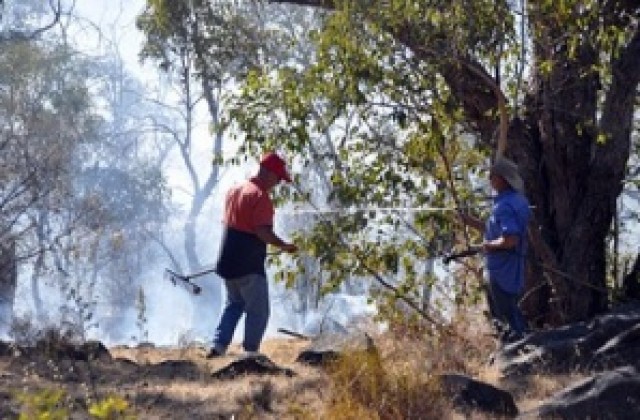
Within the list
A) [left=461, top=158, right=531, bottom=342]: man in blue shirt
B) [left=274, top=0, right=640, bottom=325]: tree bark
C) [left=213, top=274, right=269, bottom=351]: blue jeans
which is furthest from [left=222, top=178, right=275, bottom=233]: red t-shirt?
[left=274, top=0, right=640, bottom=325]: tree bark

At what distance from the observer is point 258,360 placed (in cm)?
769

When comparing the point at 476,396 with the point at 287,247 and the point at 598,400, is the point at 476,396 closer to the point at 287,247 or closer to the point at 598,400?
the point at 598,400

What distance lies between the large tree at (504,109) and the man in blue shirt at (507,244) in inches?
51.7

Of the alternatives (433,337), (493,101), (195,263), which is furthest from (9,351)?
(195,263)

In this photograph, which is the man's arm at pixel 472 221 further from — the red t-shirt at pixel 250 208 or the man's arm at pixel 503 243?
the red t-shirt at pixel 250 208

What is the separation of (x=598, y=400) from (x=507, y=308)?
229 cm

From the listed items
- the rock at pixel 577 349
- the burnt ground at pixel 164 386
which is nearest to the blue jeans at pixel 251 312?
the burnt ground at pixel 164 386

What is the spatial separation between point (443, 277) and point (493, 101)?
82.6 inches

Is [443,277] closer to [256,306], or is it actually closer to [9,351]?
[256,306]

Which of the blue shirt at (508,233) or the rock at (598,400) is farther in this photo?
the blue shirt at (508,233)

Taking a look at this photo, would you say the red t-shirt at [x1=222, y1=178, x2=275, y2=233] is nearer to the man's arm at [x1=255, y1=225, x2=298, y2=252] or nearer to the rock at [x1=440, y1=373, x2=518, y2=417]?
the man's arm at [x1=255, y1=225, x2=298, y2=252]

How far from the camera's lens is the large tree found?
30.1ft

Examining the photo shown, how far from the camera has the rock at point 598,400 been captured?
5922 millimetres

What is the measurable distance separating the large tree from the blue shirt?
4.63 feet
